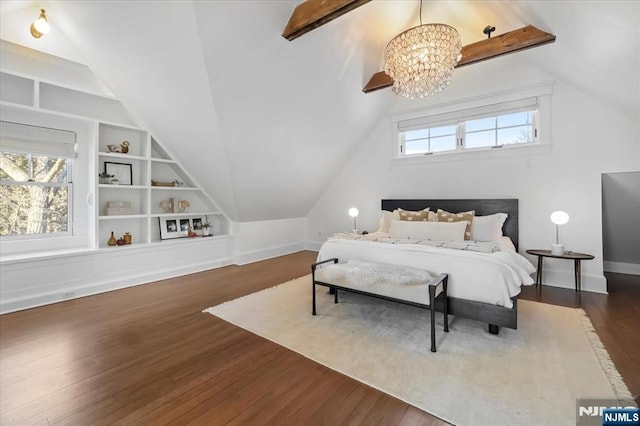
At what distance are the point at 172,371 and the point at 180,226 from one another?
124 inches

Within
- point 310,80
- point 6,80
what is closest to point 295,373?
point 310,80

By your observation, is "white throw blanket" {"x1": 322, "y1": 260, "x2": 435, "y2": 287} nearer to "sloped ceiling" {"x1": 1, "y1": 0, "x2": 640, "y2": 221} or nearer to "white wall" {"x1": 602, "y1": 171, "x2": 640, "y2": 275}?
"sloped ceiling" {"x1": 1, "y1": 0, "x2": 640, "y2": 221}

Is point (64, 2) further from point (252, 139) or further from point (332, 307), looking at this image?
point (332, 307)

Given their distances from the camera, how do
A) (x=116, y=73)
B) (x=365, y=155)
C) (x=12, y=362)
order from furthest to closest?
(x=365, y=155), (x=116, y=73), (x=12, y=362)

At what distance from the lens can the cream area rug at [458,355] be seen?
1570 millimetres

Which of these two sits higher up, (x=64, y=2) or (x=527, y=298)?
(x=64, y=2)

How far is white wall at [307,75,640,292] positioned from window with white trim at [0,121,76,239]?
493 cm

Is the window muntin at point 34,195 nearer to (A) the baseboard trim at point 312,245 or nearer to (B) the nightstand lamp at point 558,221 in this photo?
(A) the baseboard trim at point 312,245

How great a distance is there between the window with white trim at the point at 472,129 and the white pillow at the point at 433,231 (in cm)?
151

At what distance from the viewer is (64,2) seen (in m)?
2.59

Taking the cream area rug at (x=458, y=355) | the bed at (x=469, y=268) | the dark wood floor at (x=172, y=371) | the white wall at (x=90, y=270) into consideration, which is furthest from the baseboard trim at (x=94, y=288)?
the bed at (x=469, y=268)

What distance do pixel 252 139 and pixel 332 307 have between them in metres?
2.32

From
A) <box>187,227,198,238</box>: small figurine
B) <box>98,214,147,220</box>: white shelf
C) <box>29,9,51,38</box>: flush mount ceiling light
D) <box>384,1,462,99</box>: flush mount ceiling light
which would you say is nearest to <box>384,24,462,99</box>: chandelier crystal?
<box>384,1,462,99</box>: flush mount ceiling light

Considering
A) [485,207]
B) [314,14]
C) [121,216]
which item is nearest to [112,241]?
[121,216]
